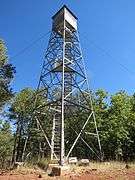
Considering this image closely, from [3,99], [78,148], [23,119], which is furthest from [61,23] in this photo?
[23,119]

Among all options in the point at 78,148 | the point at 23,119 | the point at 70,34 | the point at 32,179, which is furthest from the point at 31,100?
the point at 32,179

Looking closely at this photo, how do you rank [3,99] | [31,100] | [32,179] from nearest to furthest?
[32,179] < [3,99] < [31,100]

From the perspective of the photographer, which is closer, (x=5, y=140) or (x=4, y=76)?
(x=4, y=76)

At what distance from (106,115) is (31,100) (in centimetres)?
1114

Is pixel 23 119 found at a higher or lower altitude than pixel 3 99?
higher

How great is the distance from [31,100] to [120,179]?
29.0 m

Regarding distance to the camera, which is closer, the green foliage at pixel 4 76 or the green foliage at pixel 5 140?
the green foliage at pixel 4 76

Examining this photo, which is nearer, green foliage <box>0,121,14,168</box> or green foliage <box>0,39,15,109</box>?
green foliage <box>0,39,15,109</box>

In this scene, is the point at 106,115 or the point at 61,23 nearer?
the point at 61,23

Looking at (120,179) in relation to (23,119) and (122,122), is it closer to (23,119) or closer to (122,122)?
(122,122)

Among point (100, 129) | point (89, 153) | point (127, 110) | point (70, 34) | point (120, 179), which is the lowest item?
point (120, 179)

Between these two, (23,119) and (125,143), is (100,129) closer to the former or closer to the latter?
(125,143)

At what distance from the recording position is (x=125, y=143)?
3734cm

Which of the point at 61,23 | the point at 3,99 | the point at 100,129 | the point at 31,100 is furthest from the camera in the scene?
the point at 31,100
